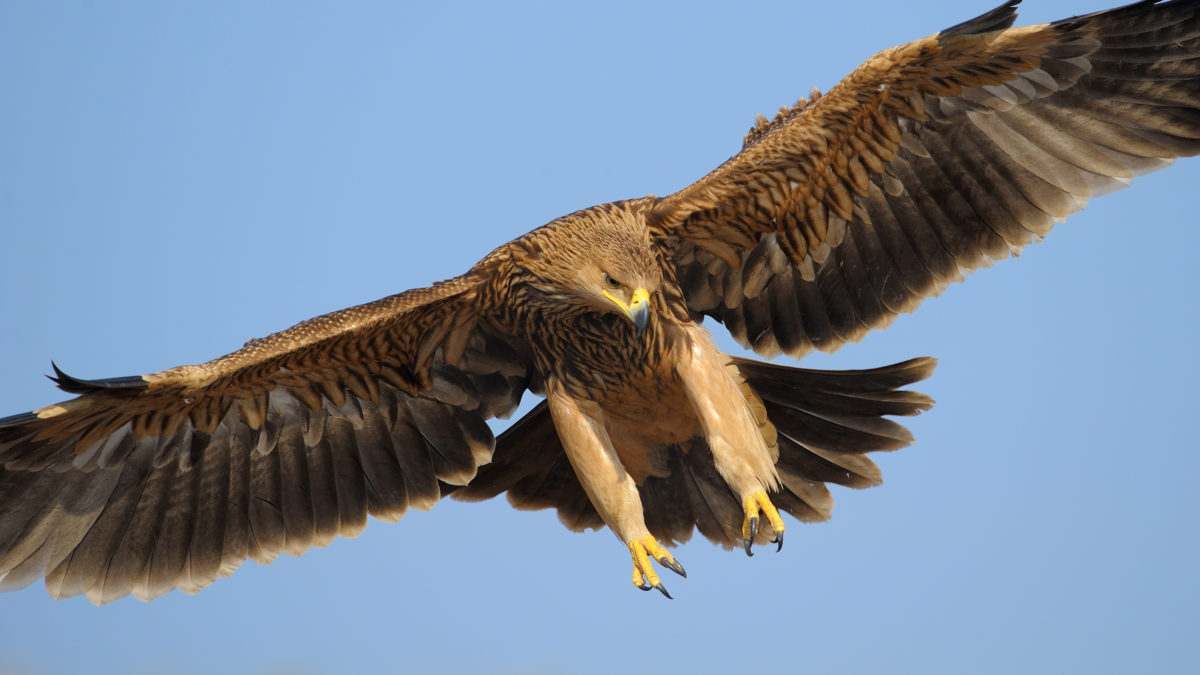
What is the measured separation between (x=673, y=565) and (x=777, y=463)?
1442 millimetres

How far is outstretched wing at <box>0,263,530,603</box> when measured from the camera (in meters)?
7.67

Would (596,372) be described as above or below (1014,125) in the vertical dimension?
below

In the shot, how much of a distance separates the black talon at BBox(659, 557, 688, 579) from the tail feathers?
91cm

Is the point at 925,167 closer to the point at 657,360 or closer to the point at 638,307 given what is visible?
the point at 657,360

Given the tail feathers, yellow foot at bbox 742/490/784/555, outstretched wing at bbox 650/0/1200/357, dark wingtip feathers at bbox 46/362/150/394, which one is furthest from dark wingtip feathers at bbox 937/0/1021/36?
dark wingtip feathers at bbox 46/362/150/394

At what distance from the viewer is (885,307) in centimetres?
823

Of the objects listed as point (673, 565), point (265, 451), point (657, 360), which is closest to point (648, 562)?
point (673, 565)

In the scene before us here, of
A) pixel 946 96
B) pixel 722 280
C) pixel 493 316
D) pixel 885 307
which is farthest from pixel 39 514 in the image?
pixel 946 96

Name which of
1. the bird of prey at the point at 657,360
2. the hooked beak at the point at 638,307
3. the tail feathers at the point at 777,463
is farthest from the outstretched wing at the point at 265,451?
the hooked beak at the point at 638,307

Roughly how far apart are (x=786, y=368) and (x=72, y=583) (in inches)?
157

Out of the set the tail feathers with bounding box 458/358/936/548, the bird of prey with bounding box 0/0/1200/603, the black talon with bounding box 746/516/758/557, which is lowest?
the black talon with bounding box 746/516/758/557

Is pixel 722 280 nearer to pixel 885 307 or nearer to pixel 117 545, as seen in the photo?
pixel 885 307

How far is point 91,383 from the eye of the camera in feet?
22.3

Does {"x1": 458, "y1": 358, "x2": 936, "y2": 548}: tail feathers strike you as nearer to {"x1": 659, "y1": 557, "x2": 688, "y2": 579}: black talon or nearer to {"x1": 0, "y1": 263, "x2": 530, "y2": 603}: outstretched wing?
{"x1": 0, "y1": 263, "x2": 530, "y2": 603}: outstretched wing
